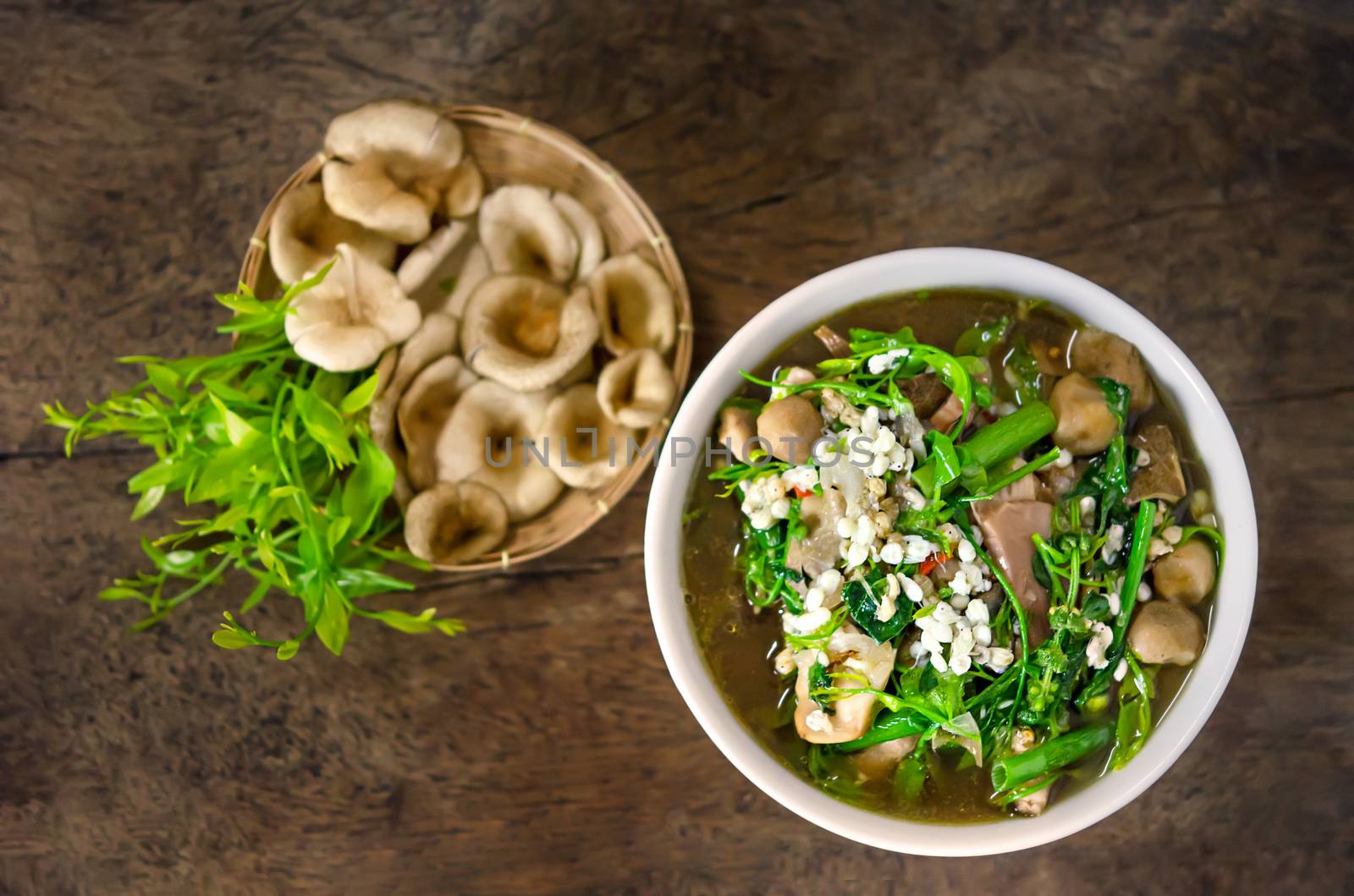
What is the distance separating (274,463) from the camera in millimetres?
1847

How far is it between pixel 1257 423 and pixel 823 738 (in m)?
1.36

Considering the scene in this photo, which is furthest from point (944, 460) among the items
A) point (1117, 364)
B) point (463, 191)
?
point (463, 191)

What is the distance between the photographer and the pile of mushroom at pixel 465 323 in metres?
1.92

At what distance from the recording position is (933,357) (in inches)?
58.6

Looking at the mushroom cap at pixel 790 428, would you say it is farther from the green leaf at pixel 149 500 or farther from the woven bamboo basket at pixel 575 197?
the green leaf at pixel 149 500

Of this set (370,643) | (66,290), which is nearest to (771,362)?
(370,643)

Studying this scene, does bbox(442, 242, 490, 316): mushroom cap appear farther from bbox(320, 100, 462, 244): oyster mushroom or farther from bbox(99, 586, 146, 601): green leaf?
bbox(99, 586, 146, 601): green leaf

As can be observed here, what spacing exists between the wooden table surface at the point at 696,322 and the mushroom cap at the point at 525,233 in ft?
0.85

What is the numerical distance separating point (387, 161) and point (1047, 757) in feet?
5.64

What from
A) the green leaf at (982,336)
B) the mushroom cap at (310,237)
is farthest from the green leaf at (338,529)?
the green leaf at (982,336)

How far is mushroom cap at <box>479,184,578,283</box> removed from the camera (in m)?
2.01

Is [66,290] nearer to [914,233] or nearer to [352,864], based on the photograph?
[352,864]

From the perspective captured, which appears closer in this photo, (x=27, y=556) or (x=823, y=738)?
(x=823, y=738)

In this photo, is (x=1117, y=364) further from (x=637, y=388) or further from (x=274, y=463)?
(x=274, y=463)
